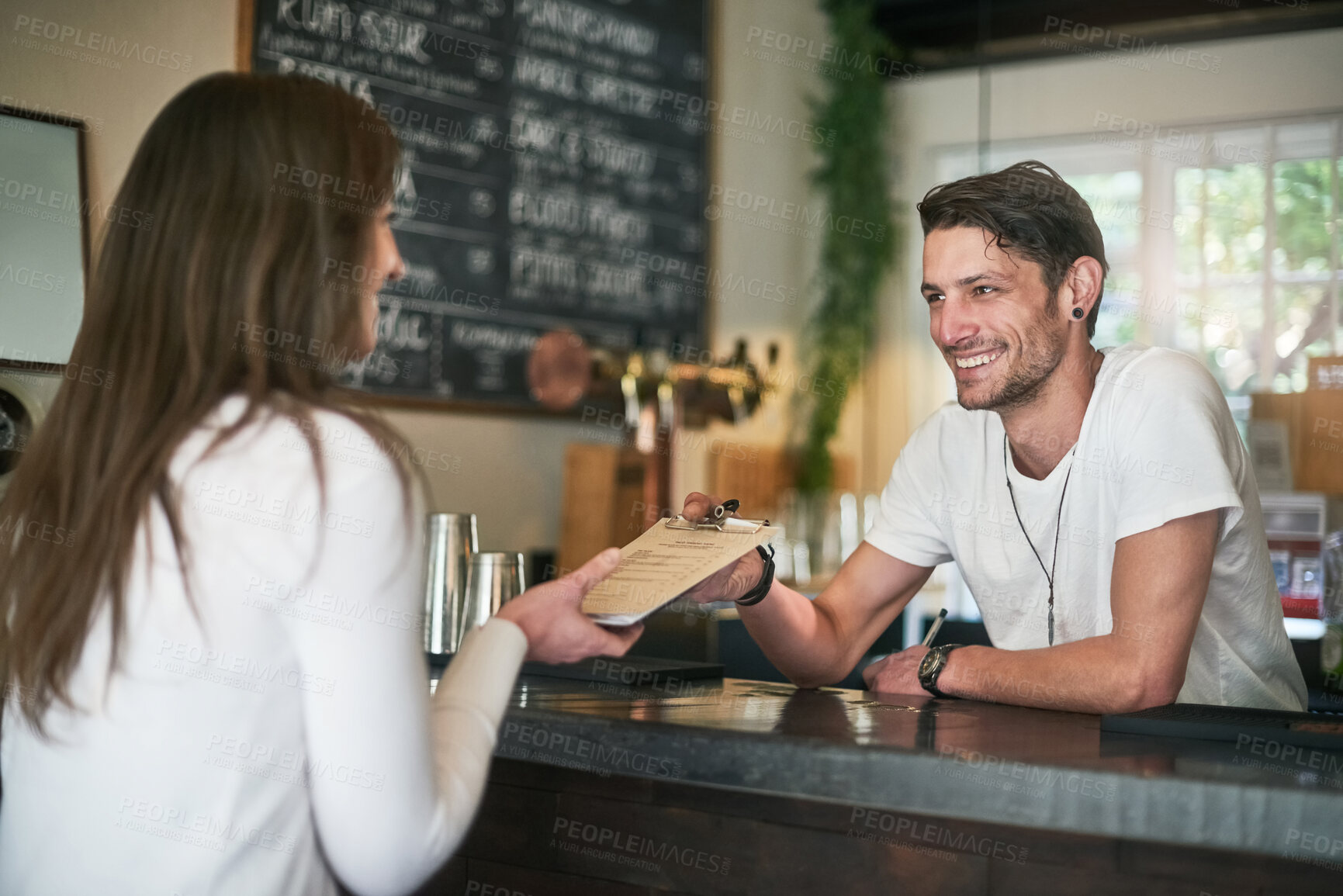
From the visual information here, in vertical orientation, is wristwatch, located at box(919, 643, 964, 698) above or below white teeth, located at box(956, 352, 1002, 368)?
below

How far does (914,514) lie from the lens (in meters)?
1.92

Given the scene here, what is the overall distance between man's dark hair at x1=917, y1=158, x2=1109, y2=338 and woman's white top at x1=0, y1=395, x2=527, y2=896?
115cm

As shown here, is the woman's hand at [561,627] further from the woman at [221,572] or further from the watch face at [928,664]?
the watch face at [928,664]

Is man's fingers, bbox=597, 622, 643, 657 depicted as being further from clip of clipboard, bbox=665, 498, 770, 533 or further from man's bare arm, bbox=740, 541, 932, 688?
man's bare arm, bbox=740, 541, 932, 688

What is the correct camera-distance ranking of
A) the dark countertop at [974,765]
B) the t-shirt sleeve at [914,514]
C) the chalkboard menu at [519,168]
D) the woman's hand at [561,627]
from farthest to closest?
1. the chalkboard menu at [519,168]
2. the t-shirt sleeve at [914,514]
3. the woman's hand at [561,627]
4. the dark countertop at [974,765]

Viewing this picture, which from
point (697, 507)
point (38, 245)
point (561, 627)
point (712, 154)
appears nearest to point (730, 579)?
point (697, 507)

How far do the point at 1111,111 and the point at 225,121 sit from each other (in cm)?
445

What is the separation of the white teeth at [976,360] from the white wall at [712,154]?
1.54m

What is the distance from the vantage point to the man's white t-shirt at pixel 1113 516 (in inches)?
61.7

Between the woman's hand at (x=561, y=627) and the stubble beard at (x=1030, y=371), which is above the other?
the stubble beard at (x=1030, y=371)

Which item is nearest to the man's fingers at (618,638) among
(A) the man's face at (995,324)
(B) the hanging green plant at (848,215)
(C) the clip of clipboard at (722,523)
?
(C) the clip of clipboard at (722,523)

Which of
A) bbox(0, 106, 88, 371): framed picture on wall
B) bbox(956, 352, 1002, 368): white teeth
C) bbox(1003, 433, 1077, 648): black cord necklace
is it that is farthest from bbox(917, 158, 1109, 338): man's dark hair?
bbox(0, 106, 88, 371): framed picture on wall

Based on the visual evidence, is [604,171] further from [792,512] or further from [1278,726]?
[1278,726]

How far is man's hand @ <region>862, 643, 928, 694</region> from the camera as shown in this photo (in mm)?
1602
